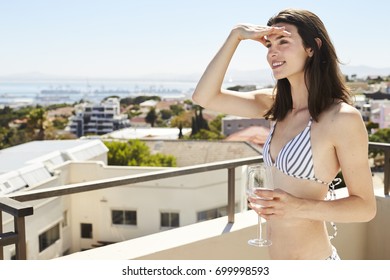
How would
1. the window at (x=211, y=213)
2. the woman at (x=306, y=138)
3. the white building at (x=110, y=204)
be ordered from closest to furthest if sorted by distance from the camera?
the woman at (x=306, y=138), the white building at (x=110, y=204), the window at (x=211, y=213)

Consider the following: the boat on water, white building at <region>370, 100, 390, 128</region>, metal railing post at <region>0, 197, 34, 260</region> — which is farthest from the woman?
the boat on water

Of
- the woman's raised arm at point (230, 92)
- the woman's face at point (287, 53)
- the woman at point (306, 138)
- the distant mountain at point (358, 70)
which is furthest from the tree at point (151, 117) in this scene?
the woman's face at point (287, 53)

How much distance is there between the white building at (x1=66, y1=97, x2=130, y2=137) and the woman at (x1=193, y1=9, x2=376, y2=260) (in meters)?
87.8

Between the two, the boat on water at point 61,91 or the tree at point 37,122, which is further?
the boat on water at point 61,91

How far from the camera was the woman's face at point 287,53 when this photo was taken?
143 centimetres

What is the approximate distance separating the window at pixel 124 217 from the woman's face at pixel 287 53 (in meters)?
21.0

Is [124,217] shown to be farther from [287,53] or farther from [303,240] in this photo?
[287,53]

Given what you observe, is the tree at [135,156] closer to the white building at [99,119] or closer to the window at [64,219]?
the window at [64,219]

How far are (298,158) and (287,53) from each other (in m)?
0.31

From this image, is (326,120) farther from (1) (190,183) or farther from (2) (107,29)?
(2) (107,29)

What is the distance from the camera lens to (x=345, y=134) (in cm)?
131

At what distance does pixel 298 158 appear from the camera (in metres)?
1.41

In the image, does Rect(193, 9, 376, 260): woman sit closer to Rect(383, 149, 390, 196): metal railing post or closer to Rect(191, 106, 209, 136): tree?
Rect(383, 149, 390, 196): metal railing post

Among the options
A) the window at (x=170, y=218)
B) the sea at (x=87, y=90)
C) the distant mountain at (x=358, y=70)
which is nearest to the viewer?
the distant mountain at (x=358, y=70)
